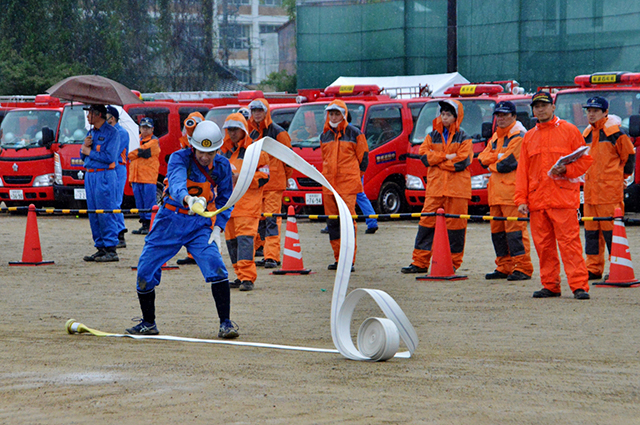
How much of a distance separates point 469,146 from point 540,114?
2.03 meters

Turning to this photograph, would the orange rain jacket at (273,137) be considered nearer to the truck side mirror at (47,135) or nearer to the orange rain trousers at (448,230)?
the orange rain trousers at (448,230)

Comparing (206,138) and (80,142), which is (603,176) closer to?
(206,138)

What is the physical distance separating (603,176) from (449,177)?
1.70 metres

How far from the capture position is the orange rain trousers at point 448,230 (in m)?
11.2

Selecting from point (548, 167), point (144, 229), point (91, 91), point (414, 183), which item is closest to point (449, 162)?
point (548, 167)

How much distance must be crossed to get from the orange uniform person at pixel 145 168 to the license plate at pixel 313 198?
9.47 ft

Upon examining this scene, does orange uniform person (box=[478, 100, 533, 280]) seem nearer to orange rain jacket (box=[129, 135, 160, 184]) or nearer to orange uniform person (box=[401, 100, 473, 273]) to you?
orange uniform person (box=[401, 100, 473, 273])

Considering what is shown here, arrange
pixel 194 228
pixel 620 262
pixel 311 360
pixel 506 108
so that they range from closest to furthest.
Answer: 1. pixel 311 360
2. pixel 194 228
3. pixel 620 262
4. pixel 506 108

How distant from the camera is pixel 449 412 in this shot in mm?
5219

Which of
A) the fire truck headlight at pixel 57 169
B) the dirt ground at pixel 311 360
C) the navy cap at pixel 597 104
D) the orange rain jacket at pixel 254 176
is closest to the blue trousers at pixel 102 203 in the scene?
the dirt ground at pixel 311 360

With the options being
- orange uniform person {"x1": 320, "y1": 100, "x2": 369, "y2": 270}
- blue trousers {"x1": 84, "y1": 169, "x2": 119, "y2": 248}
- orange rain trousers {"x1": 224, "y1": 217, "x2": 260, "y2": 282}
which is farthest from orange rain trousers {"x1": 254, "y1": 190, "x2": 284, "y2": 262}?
blue trousers {"x1": 84, "y1": 169, "x2": 119, "y2": 248}

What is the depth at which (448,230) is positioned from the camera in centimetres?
1127

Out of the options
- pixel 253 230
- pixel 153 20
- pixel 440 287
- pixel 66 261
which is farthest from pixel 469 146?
pixel 153 20

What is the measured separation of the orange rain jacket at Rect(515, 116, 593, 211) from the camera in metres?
9.20
